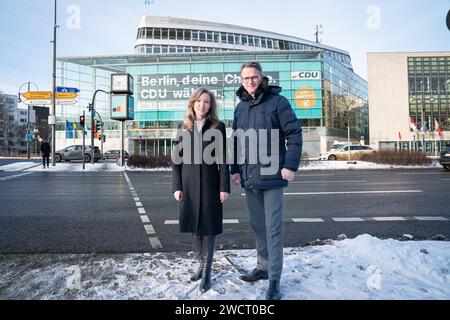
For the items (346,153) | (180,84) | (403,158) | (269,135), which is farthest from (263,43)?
(269,135)

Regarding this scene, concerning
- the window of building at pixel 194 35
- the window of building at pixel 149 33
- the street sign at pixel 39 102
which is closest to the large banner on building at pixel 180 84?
the window of building at pixel 149 33

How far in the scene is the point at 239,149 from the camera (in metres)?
2.97

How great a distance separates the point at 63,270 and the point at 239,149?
221cm

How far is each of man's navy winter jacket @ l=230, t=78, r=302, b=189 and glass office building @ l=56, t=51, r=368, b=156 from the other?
40736mm

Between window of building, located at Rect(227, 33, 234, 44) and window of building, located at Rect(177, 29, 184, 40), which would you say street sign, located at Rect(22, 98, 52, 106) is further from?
window of building, located at Rect(227, 33, 234, 44)

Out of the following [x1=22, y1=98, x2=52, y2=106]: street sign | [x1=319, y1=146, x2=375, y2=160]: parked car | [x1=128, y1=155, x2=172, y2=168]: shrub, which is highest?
[x1=22, y1=98, x2=52, y2=106]: street sign

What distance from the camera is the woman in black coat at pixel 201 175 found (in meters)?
2.82

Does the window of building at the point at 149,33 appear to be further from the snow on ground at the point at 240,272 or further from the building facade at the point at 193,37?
the snow on ground at the point at 240,272

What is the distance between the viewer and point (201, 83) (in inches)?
1756

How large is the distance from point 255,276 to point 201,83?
4366 centimetres

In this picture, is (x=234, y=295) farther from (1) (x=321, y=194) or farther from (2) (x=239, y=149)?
(1) (x=321, y=194)

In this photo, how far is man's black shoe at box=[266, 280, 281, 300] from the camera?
2.46 meters

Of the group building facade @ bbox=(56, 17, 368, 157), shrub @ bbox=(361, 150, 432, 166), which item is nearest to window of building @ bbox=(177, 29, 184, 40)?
building facade @ bbox=(56, 17, 368, 157)
